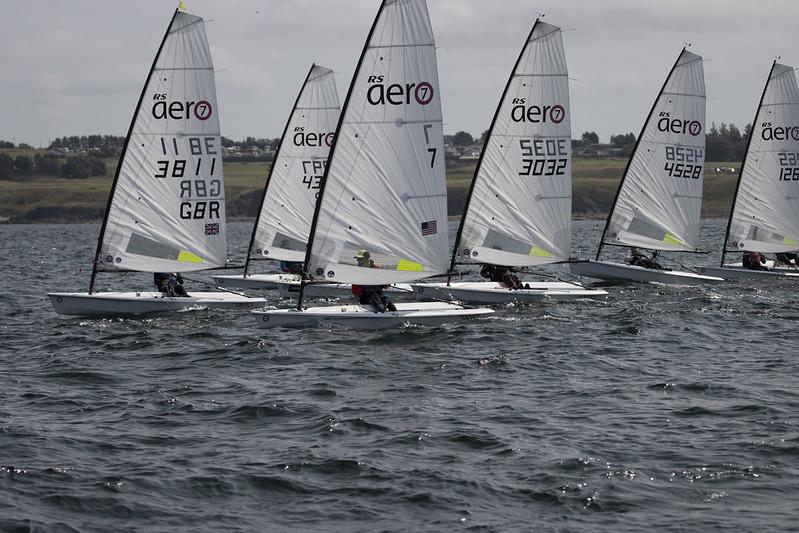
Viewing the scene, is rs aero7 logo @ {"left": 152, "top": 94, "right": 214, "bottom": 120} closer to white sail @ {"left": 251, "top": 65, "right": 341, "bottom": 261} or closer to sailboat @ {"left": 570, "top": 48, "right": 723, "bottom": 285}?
white sail @ {"left": 251, "top": 65, "right": 341, "bottom": 261}

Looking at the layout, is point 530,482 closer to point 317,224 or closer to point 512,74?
point 317,224

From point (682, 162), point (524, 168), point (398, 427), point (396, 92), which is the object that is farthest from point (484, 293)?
point (398, 427)

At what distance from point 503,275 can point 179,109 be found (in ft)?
36.8

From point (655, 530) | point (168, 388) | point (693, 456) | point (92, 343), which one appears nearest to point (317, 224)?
point (92, 343)

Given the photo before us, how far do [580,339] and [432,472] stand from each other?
1304 cm

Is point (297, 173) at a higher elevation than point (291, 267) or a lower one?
higher

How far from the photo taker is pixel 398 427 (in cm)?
1830

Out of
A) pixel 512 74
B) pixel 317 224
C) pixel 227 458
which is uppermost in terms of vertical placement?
pixel 512 74

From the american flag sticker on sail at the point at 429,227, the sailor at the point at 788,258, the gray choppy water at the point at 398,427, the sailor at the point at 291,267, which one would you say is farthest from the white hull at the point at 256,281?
the sailor at the point at 788,258

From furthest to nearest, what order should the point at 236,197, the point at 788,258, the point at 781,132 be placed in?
the point at 236,197, the point at 781,132, the point at 788,258

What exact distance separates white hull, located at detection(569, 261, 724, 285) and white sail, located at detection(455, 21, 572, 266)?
4032 mm

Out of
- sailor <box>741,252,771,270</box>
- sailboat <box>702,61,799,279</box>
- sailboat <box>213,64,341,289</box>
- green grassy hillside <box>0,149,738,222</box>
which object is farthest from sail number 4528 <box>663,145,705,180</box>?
green grassy hillside <box>0,149,738,222</box>

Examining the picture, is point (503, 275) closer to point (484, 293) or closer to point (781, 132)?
point (484, 293)

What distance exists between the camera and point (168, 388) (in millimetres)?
21328
